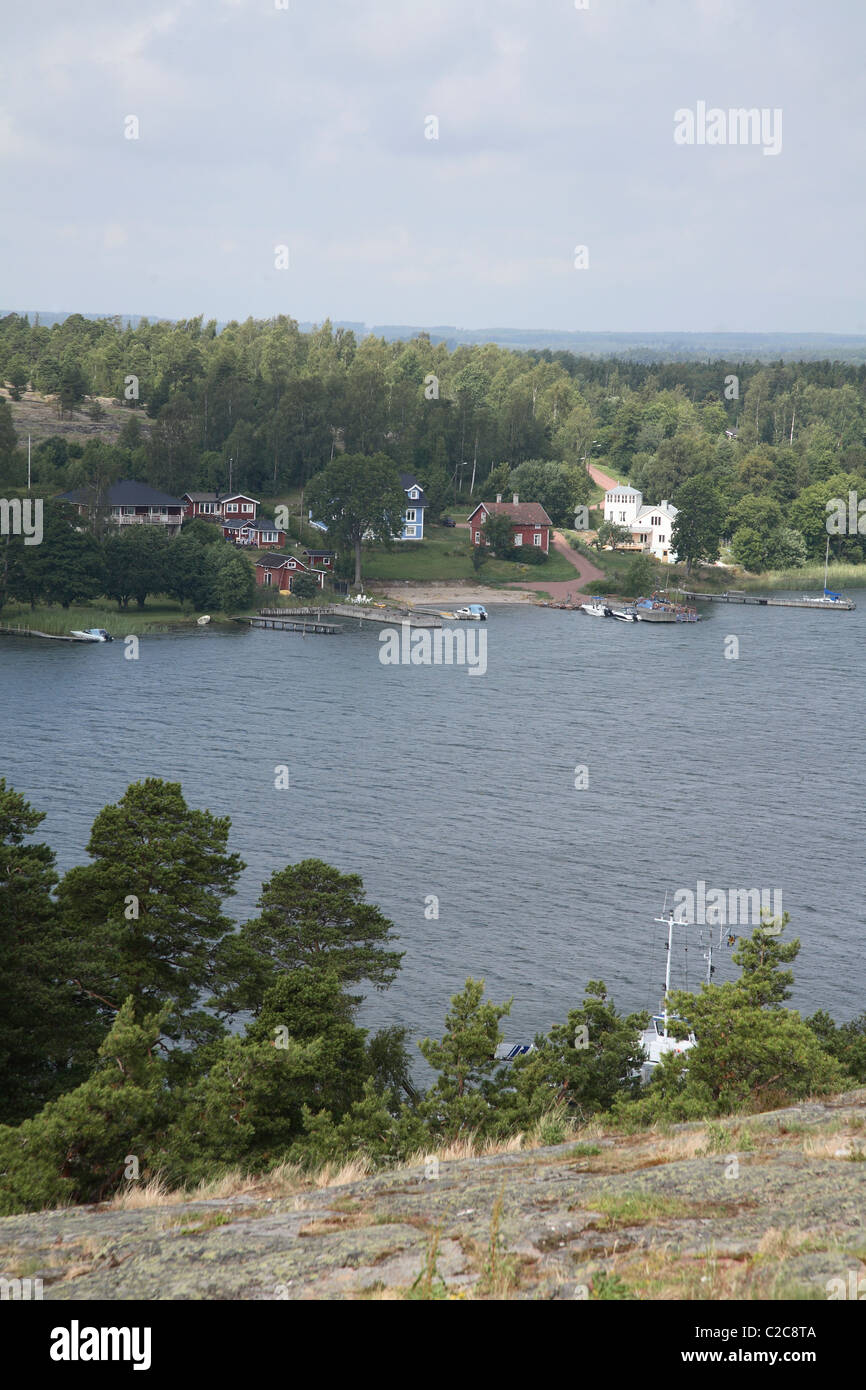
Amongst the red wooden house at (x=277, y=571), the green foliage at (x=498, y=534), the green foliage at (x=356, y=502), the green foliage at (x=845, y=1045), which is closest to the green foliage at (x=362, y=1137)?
the green foliage at (x=845, y=1045)

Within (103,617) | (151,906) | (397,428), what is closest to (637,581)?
(397,428)

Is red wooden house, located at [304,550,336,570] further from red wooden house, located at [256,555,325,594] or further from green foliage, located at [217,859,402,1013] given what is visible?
green foliage, located at [217,859,402,1013]

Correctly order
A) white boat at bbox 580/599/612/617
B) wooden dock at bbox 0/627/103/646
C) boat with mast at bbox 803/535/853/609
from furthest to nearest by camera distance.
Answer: boat with mast at bbox 803/535/853/609
white boat at bbox 580/599/612/617
wooden dock at bbox 0/627/103/646

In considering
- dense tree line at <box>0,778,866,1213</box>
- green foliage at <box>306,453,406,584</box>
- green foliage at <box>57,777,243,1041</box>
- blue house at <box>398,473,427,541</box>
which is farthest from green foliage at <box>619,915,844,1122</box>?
blue house at <box>398,473,427,541</box>

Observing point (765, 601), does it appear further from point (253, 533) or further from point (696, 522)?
point (253, 533)

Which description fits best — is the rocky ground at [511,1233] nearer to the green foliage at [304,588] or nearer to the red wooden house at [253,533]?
the green foliage at [304,588]

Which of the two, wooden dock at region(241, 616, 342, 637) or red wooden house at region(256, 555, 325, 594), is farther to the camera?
red wooden house at region(256, 555, 325, 594)
